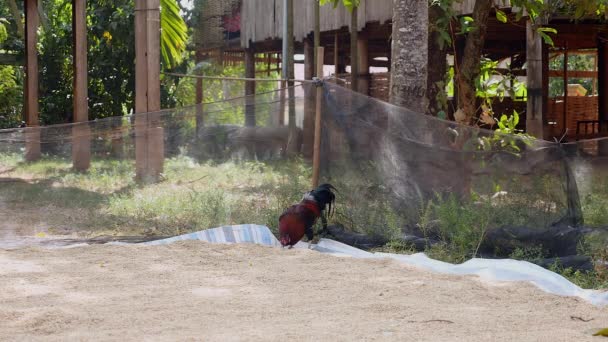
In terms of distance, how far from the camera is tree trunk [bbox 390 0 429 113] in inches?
325

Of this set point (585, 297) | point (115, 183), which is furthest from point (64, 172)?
point (585, 297)

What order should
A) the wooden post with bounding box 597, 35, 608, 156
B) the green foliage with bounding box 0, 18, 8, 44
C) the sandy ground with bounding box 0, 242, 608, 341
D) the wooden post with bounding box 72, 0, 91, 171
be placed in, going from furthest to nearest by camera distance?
the green foliage with bounding box 0, 18, 8, 44 < the wooden post with bounding box 597, 35, 608, 156 < the wooden post with bounding box 72, 0, 91, 171 < the sandy ground with bounding box 0, 242, 608, 341

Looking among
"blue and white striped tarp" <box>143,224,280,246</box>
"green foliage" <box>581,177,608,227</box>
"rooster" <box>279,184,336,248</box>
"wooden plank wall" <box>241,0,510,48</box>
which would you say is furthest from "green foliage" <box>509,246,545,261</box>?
"wooden plank wall" <box>241,0,510,48</box>

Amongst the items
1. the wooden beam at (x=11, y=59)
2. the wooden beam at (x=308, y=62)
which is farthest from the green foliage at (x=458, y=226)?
the wooden beam at (x=11, y=59)

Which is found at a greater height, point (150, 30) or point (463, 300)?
point (150, 30)

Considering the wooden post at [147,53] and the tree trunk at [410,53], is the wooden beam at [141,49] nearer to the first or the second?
the wooden post at [147,53]

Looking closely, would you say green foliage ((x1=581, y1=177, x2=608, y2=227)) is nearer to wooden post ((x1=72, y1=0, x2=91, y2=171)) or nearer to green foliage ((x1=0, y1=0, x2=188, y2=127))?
wooden post ((x1=72, y1=0, x2=91, y2=171))

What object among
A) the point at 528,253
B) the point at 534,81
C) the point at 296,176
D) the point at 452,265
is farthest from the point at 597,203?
the point at 534,81

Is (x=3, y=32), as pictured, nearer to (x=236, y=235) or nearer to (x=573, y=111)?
(x=236, y=235)

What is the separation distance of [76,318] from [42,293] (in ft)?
2.51

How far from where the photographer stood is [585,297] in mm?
5395

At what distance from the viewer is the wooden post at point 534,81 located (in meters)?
10.4

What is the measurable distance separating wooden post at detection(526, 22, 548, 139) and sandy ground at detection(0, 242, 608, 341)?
4.91 meters

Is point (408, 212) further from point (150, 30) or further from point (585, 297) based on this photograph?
point (150, 30)
